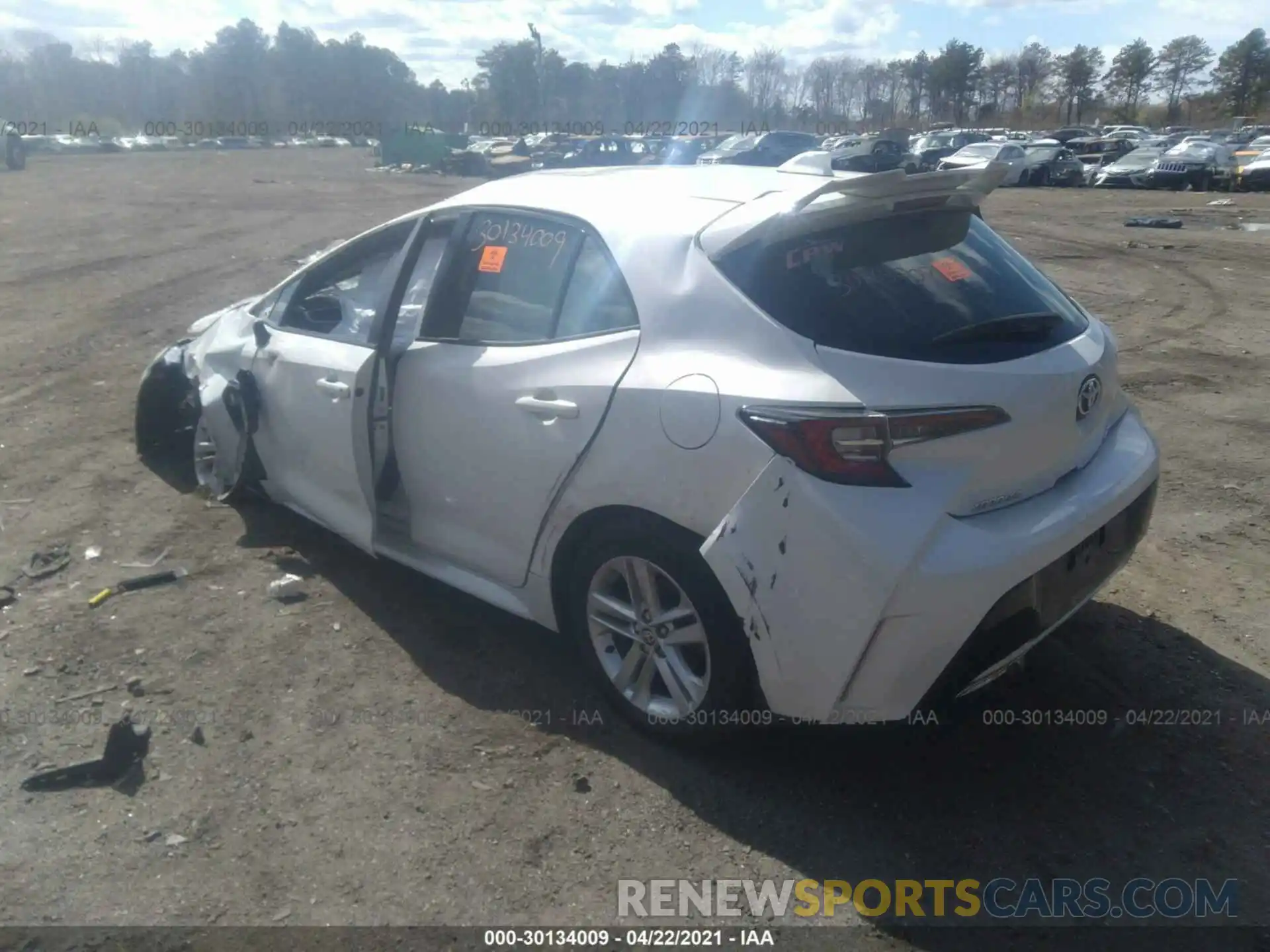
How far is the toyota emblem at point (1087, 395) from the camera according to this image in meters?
3.12

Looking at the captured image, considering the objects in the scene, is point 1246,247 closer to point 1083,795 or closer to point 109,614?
point 1083,795

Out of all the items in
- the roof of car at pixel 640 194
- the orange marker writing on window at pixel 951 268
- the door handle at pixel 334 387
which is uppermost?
the roof of car at pixel 640 194

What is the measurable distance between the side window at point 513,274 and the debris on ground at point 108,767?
1792mm

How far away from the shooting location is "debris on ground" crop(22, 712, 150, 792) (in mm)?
3340

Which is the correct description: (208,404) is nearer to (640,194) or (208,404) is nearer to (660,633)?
(640,194)

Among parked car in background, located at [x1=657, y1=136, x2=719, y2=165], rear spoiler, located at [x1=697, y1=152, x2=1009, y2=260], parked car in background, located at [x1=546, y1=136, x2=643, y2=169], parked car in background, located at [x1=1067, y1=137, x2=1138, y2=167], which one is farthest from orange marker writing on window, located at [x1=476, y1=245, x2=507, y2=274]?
parked car in background, located at [x1=1067, y1=137, x2=1138, y2=167]

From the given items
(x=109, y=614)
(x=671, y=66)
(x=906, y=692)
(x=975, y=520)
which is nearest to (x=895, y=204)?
(x=975, y=520)

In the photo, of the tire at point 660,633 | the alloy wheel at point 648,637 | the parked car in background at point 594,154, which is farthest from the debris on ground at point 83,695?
the parked car in background at point 594,154

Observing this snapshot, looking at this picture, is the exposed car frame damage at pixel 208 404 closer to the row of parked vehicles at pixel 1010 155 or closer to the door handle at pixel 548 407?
the door handle at pixel 548 407

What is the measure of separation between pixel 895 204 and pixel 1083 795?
74.7 inches

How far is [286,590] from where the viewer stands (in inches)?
181

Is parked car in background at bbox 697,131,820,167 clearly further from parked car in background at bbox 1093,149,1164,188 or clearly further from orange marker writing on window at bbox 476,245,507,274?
orange marker writing on window at bbox 476,245,507,274

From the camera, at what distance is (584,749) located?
3.46 meters

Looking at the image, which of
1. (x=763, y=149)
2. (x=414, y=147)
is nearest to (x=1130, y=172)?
(x=763, y=149)
